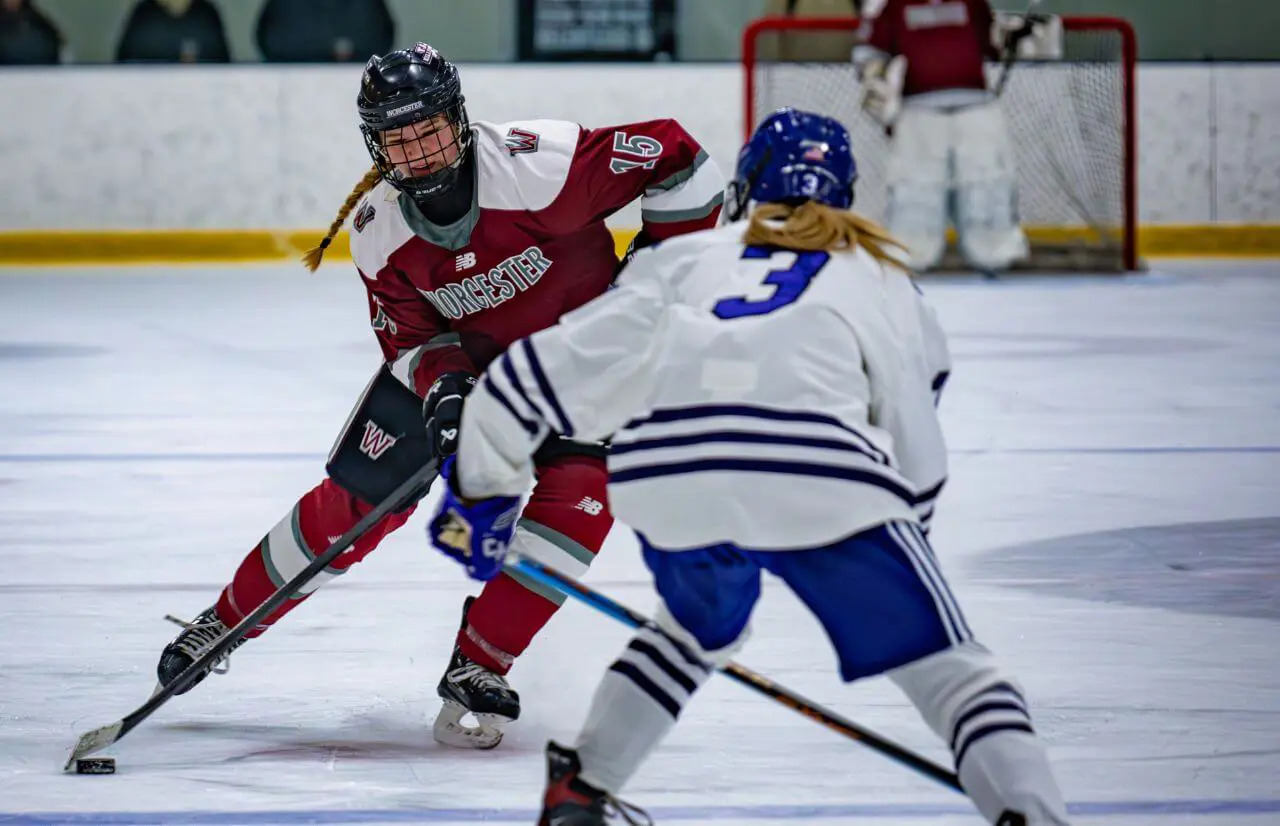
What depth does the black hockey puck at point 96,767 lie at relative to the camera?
2568 mm

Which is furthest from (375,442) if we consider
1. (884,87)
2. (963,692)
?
(884,87)

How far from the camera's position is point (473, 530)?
2.15 m

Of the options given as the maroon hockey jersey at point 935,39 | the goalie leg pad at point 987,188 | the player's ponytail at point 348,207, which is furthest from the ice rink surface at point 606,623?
the maroon hockey jersey at point 935,39

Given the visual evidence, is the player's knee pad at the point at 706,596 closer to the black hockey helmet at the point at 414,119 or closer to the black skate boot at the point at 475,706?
the black skate boot at the point at 475,706

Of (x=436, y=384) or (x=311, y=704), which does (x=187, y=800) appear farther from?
(x=436, y=384)

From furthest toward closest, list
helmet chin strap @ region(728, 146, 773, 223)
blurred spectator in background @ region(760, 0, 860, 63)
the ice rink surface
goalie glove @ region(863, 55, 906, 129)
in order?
blurred spectator in background @ region(760, 0, 860, 63) < goalie glove @ region(863, 55, 906, 129) < the ice rink surface < helmet chin strap @ region(728, 146, 773, 223)

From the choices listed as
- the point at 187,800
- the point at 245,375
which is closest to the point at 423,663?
the point at 187,800

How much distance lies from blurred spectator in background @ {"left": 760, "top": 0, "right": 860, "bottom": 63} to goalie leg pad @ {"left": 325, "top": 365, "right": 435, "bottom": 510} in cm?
644

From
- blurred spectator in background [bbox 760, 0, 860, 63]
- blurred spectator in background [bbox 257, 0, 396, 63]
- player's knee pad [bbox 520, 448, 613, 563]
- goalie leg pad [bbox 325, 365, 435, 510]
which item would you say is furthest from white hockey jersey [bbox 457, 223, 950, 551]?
blurred spectator in background [bbox 257, 0, 396, 63]

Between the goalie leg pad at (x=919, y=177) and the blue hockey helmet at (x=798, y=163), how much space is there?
254 inches

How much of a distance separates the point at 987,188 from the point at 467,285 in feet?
19.7

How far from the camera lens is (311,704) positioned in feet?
9.52

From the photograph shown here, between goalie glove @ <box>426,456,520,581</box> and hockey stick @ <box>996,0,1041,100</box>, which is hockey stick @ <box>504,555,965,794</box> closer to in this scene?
goalie glove @ <box>426,456,520,581</box>

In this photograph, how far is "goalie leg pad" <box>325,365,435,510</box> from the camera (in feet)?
9.27
